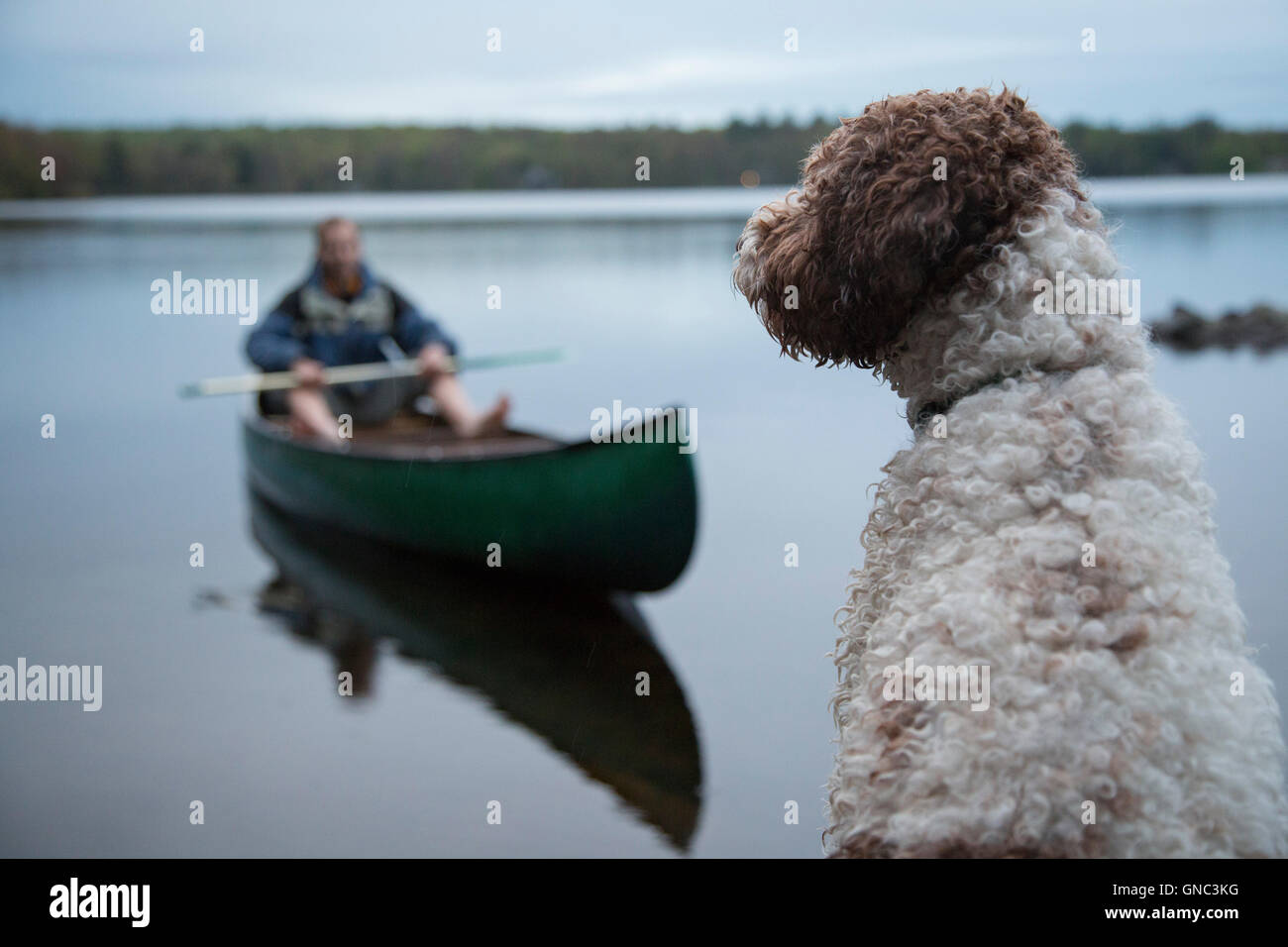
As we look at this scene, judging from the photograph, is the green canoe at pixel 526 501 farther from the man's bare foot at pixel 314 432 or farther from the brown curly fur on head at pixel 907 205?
the brown curly fur on head at pixel 907 205

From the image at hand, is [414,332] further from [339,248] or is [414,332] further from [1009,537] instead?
[1009,537]

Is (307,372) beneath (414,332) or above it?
beneath

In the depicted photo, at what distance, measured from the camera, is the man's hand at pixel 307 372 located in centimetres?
845

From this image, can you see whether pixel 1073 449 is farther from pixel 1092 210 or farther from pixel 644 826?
pixel 644 826

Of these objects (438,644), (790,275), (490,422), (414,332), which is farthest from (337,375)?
(790,275)

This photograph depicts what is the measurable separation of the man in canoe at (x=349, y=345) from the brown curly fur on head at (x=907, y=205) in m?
6.45

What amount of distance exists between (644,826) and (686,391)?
11.3 metres

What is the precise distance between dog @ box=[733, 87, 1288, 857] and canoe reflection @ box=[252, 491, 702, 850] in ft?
11.1

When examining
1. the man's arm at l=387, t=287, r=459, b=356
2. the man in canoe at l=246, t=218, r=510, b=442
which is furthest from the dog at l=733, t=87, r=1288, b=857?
the man's arm at l=387, t=287, r=459, b=356

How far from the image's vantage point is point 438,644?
7.12 meters

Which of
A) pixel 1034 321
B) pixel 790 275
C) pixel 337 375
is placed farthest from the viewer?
pixel 337 375

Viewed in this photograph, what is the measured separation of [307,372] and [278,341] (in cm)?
39

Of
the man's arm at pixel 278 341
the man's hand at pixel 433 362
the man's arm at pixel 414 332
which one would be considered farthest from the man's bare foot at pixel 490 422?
the man's arm at pixel 278 341
